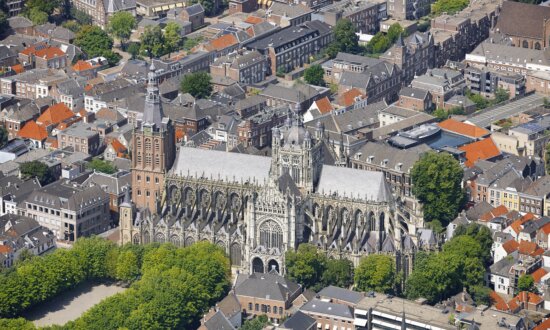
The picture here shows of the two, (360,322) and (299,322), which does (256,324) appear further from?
(360,322)

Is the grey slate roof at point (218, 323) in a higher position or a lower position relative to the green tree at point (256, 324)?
higher

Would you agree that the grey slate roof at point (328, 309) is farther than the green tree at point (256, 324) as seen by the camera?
No

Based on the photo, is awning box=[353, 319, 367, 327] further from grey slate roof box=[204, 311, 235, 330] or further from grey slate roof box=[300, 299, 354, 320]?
grey slate roof box=[204, 311, 235, 330]

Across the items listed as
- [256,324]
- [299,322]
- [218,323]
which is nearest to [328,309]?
[299,322]

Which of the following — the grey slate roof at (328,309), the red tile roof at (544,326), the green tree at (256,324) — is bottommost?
the green tree at (256,324)

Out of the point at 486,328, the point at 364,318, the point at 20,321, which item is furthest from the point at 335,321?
the point at 20,321

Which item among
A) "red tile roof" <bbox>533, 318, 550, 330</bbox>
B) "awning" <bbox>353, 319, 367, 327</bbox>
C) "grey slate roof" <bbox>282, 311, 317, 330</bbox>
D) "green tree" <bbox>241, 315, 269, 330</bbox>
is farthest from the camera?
"green tree" <bbox>241, 315, 269, 330</bbox>

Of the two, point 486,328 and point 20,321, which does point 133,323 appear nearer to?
point 20,321

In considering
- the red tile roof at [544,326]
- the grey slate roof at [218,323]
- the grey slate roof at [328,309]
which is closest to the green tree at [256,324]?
the grey slate roof at [218,323]

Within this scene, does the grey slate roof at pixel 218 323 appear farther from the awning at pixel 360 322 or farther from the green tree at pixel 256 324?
the awning at pixel 360 322

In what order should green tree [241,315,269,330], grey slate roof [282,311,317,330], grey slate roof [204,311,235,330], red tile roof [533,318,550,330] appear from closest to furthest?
grey slate roof [282,311,317,330], red tile roof [533,318,550,330], grey slate roof [204,311,235,330], green tree [241,315,269,330]

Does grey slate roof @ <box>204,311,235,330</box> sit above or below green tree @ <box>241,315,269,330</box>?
above

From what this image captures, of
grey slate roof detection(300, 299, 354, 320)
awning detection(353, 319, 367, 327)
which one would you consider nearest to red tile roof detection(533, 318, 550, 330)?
awning detection(353, 319, 367, 327)
